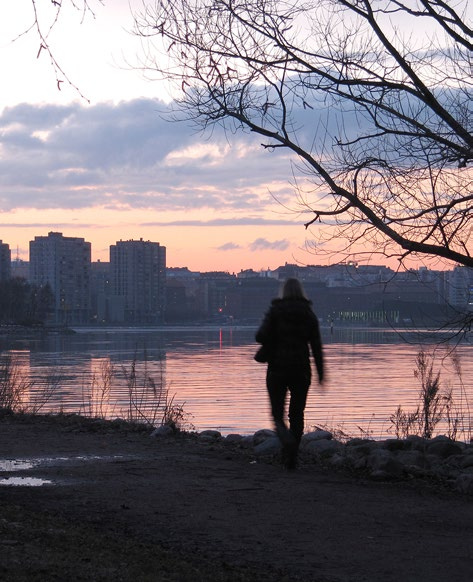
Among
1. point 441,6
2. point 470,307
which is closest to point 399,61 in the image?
point 441,6

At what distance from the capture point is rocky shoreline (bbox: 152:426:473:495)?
8656 millimetres

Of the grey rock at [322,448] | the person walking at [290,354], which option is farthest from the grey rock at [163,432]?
the person walking at [290,354]

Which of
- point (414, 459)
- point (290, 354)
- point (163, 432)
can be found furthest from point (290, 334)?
point (163, 432)

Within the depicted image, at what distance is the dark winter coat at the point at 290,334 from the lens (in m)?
8.69

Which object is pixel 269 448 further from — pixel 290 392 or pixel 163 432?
pixel 163 432

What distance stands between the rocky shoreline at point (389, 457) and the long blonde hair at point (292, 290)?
1721 millimetres

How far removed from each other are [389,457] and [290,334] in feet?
4.90

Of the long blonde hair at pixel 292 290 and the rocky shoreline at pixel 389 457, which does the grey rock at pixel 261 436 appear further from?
the long blonde hair at pixel 292 290

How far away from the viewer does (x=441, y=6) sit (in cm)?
886

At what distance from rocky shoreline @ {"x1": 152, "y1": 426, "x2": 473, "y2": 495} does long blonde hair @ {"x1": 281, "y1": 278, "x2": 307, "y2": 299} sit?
172 centimetres

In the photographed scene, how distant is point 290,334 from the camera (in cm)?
871

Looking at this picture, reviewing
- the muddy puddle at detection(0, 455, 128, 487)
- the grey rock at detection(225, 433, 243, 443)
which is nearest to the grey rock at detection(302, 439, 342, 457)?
the grey rock at detection(225, 433, 243, 443)

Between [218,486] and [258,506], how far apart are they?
95 cm

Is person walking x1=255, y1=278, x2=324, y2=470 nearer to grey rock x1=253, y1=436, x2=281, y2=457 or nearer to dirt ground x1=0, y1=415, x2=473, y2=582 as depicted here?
dirt ground x1=0, y1=415, x2=473, y2=582
